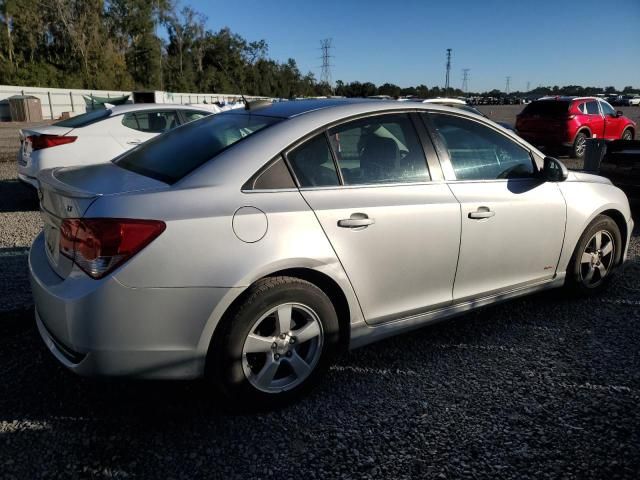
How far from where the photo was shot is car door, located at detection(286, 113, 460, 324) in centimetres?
271

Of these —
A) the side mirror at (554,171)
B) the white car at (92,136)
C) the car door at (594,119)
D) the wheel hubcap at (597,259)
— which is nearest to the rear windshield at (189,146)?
the side mirror at (554,171)

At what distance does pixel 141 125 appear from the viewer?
303 inches

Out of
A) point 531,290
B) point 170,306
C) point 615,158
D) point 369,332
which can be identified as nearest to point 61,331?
point 170,306

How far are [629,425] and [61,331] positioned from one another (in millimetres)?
2744

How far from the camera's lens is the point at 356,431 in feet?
8.30

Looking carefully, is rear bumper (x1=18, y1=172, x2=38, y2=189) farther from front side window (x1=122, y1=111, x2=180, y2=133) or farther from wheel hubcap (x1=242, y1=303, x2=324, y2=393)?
wheel hubcap (x1=242, y1=303, x2=324, y2=393)

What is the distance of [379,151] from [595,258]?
2198 millimetres

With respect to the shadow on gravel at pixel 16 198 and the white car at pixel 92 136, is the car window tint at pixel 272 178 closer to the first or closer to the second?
the white car at pixel 92 136

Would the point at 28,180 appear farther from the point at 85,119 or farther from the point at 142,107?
the point at 142,107

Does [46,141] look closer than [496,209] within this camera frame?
No

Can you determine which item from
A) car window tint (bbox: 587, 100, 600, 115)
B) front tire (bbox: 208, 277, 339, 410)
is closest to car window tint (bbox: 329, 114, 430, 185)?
front tire (bbox: 208, 277, 339, 410)

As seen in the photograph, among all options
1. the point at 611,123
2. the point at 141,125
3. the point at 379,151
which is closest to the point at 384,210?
the point at 379,151

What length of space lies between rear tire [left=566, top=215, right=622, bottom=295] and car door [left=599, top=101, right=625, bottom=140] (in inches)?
496

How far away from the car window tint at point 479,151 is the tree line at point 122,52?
2260 inches
